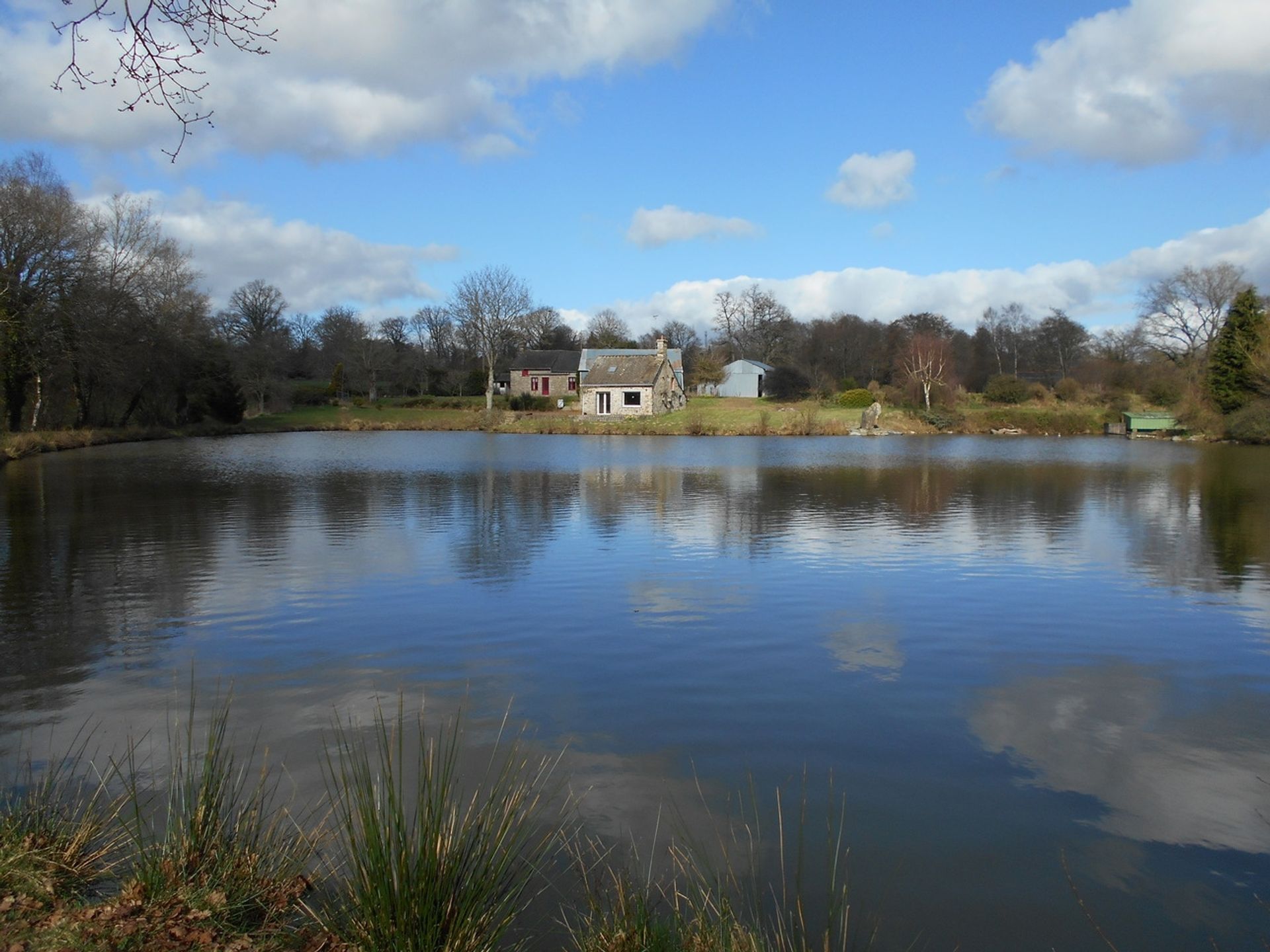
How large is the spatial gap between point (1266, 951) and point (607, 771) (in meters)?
3.45

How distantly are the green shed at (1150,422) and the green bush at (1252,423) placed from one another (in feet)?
19.0

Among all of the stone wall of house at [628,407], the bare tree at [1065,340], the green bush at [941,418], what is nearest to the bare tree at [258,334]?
the stone wall of house at [628,407]

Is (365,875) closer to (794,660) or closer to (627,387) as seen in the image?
(794,660)

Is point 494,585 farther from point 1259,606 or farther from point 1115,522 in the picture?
point 1115,522

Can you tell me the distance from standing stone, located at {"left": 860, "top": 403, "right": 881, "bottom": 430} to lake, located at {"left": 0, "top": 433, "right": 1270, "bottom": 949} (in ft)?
95.5

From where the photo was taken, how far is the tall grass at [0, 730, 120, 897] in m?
3.85

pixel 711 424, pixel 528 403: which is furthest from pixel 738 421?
pixel 528 403

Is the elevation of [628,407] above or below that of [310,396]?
below

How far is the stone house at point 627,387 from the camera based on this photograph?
55500 mm

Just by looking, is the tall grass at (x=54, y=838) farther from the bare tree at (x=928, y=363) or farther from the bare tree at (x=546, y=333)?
the bare tree at (x=546, y=333)

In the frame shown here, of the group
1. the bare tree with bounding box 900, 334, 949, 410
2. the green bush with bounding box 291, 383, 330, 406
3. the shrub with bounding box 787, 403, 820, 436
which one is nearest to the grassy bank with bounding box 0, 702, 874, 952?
the shrub with bounding box 787, 403, 820, 436

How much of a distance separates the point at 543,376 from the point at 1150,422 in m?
44.5

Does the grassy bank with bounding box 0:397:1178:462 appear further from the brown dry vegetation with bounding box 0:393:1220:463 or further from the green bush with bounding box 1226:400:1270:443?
the green bush with bounding box 1226:400:1270:443

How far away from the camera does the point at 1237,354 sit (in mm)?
43406
